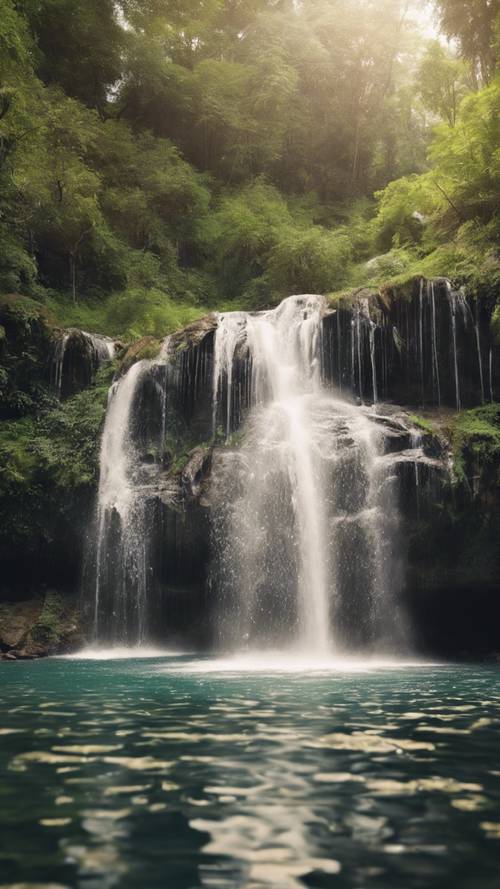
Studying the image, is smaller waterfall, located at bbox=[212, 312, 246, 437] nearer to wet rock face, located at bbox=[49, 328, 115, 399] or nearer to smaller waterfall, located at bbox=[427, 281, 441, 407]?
wet rock face, located at bbox=[49, 328, 115, 399]

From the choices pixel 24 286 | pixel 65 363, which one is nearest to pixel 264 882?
pixel 65 363

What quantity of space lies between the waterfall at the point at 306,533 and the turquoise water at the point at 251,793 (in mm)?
7385

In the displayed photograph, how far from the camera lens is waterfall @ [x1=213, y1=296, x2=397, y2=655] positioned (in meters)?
14.4

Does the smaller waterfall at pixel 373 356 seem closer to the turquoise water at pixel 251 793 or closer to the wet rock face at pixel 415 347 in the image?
the wet rock face at pixel 415 347

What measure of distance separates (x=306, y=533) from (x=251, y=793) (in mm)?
11339

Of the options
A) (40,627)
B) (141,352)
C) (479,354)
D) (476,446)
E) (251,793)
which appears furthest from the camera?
(141,352)

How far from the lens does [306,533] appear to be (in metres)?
14.8

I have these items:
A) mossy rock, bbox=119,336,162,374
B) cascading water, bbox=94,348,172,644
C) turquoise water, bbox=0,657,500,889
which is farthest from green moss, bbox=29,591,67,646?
turquoise water, bbox=0,657,500,889

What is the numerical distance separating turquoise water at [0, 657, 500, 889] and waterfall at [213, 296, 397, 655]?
291 inches

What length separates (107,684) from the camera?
880cm

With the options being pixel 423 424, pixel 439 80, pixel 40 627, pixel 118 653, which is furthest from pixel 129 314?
pixel 439 80

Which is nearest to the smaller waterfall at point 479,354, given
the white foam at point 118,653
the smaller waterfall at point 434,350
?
the smaller waterfall at point 434,350

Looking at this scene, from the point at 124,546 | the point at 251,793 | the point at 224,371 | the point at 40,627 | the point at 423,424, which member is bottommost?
the point at 251,793

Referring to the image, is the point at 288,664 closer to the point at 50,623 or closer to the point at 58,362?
the point at 50,623
